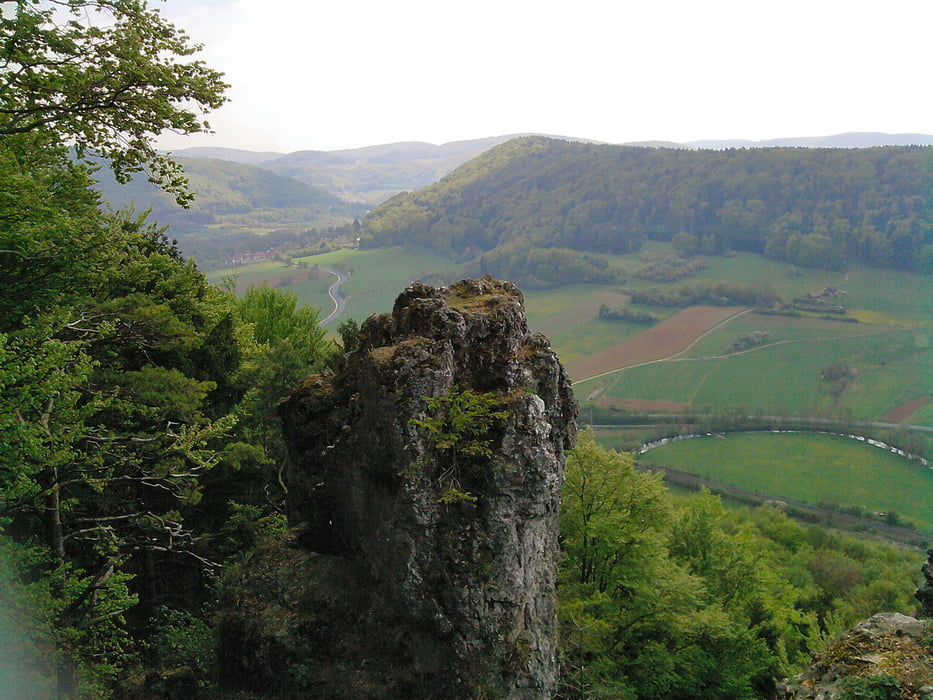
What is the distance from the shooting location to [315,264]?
17838cm

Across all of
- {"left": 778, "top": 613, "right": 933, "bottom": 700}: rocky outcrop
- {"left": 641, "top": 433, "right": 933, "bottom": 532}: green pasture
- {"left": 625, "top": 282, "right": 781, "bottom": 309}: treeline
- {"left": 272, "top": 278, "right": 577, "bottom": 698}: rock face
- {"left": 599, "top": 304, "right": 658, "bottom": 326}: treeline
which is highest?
{"left": 272, "top": 278, "right": 577, "bottom": 698}: rock face

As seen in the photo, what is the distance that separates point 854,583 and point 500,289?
109 ft

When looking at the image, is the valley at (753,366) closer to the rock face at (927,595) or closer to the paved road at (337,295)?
the paved road at (337,295)

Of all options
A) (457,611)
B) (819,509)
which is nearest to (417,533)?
(457,611)

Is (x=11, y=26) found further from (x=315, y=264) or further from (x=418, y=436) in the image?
(x=315, y=264)

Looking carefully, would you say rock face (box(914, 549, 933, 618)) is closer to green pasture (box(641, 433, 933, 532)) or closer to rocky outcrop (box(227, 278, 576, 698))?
rocky outcrop (box(227, 278, 576, 698))

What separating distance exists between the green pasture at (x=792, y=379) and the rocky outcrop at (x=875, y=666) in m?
102

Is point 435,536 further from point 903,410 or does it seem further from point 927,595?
point 903,410

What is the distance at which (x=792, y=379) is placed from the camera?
115812mm

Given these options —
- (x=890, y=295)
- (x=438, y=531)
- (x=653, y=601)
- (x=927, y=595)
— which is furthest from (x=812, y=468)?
(x=438, y=531)

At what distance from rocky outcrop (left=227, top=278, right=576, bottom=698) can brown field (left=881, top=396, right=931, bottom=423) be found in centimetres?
10970

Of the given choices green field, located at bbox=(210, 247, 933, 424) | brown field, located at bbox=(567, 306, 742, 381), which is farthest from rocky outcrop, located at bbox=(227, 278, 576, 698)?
brown field, located at bbox=(567, 306, 742, 381)

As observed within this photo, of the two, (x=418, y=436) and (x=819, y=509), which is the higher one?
(x=418, y=436)

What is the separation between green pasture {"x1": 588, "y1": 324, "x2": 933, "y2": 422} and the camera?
107569mm
